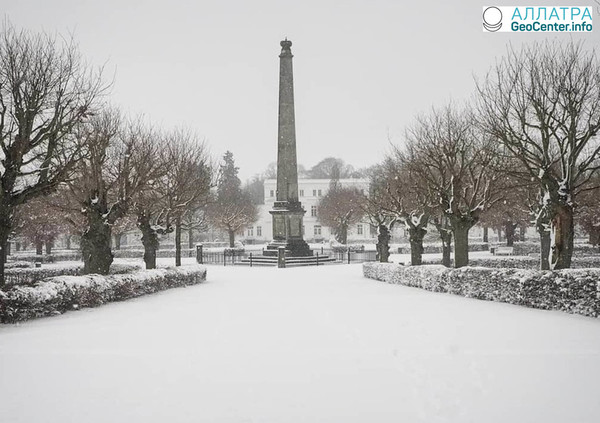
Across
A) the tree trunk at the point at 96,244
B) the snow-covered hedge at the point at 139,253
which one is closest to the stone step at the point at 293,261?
the snow-covered hedge at the point at 139,253

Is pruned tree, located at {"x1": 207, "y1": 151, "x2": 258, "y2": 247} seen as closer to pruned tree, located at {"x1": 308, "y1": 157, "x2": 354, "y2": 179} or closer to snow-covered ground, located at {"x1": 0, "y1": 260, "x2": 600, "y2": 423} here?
snow-covered ground, located at {"x1": 0, "y1": 260, "x2": 600, "y2": 423}

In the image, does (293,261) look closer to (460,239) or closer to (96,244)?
(460,239)

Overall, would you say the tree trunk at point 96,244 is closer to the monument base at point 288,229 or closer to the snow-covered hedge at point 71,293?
the snow-covered hedge at point 71,293

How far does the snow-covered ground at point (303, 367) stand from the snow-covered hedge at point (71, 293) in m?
0.36

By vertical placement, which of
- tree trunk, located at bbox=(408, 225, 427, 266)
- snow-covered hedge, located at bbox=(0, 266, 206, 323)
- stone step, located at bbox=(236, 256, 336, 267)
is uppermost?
tree trunk, located at bbox=(408, 225, 427, 266)

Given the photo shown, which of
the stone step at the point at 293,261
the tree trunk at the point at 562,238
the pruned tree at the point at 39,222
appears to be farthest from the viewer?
the pruned tree at the point at 39,222

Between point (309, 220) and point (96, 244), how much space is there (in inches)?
2483

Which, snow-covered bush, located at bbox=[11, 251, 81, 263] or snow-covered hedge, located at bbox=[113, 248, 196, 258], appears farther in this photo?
snow-covered hedge, located at bbox=[113, 248, 196, 258]

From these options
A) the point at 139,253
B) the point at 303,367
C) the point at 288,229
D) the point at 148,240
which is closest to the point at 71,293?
the point at 303,367

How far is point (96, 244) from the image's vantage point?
51.8 feet

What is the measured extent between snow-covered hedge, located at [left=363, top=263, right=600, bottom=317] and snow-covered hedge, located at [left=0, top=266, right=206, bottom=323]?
32.2 ft

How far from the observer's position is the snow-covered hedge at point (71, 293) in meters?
9.77

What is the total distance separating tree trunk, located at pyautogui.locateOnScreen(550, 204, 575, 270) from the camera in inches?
529

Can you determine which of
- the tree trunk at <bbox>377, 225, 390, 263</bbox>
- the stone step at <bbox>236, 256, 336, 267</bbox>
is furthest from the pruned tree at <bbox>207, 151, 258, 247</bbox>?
the tree trunk at <bbox>377, 225, 390, 263</bbox>
